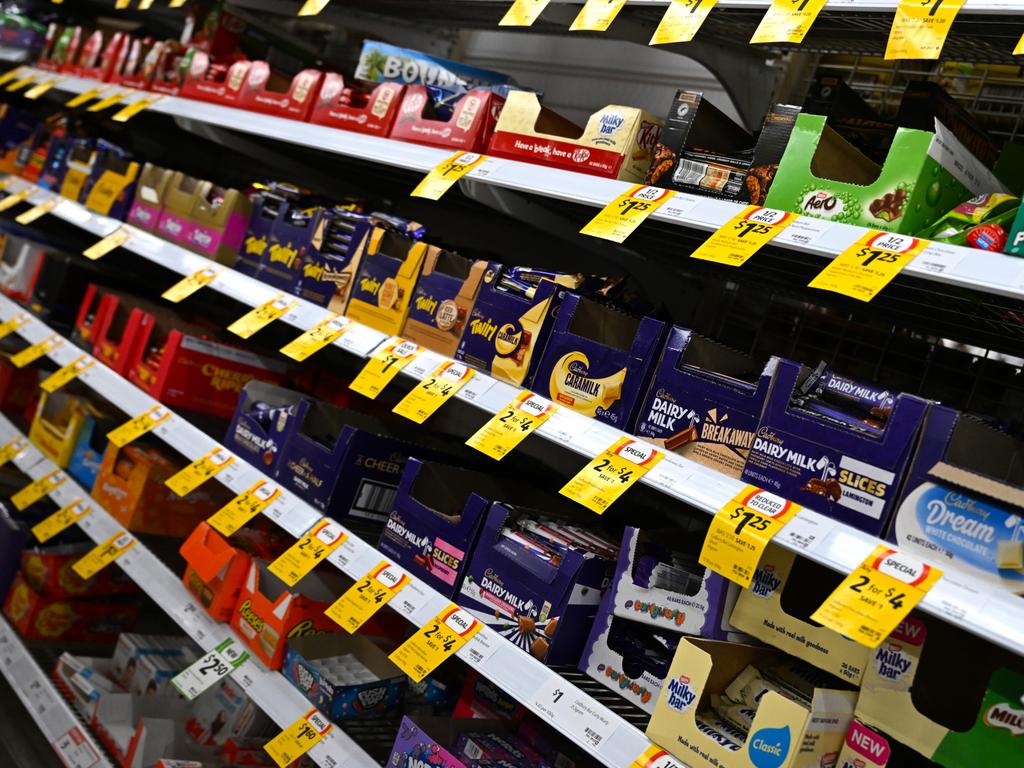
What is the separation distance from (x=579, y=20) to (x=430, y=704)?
1.36 metres

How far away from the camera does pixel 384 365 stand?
2.05m

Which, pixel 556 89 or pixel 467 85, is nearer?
pixel 467 85

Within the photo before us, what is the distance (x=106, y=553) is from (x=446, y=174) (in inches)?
53.8

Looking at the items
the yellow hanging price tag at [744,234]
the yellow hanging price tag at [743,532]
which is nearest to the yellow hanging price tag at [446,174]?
the yellow hanging price tag at [744,234]

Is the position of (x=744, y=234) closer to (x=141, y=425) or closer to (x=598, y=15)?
(x=598, y=15)

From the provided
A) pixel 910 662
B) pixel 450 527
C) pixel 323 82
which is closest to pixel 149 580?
pixel 450 527

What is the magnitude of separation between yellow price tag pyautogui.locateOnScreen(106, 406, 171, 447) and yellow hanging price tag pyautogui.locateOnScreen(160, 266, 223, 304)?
11.2 inches

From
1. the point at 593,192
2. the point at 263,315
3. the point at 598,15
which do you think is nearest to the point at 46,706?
the point at 263,315

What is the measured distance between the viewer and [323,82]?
251 centimetres

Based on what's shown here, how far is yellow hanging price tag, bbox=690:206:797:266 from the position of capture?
1.47m

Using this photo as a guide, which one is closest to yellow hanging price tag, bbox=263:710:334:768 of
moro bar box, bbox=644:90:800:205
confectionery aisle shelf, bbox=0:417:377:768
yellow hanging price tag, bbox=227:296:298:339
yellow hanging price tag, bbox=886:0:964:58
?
confectionery aisle shelf, bbox=0:417:377:768

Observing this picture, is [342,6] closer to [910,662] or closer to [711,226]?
[711,226]

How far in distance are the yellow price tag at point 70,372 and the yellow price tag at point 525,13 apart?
1651mm

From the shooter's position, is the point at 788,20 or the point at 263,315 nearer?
the point at 788,20
